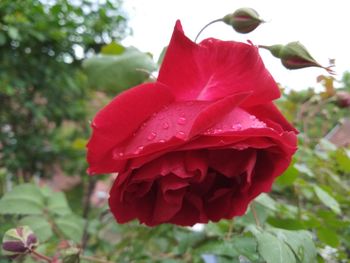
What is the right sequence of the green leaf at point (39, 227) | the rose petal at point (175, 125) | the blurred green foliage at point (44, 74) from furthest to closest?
the blurred green foliage at point (44, 74) < the green leaf at point (39, 227) < the rose petal at point (175, 125)

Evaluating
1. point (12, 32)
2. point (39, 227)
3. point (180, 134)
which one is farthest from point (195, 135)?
point (12, 32)

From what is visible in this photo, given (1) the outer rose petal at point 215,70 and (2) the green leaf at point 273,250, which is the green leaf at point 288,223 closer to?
(2) the green leaf at point 273,250

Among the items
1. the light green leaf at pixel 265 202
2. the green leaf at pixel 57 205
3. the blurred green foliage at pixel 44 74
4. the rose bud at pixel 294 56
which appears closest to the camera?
the rose bud at pixel 294 56

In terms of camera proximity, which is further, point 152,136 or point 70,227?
point 70,227

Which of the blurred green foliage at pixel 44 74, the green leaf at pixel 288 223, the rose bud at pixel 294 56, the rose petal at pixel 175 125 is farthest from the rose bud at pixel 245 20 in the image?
the blurred green foliage at pixel 44 74

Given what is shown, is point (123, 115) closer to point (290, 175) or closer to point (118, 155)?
point (118, 155)

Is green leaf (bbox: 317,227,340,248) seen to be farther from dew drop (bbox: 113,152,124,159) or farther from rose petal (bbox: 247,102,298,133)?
dew drop (bbox: 113,152,124,159)
